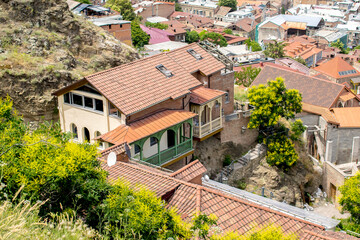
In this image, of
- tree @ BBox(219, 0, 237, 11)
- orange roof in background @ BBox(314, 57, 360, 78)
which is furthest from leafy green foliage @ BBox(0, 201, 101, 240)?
tree @ BBox(219, 0, 237, 11)

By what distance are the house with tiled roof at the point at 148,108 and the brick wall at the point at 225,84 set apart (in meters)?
1.19

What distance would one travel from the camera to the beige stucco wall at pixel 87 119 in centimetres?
2534

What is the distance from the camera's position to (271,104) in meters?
32.3

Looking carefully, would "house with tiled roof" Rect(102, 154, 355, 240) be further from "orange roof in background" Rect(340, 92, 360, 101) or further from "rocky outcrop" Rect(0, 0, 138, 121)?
"orange roof in background" Rect(340, 92, 360, 101)

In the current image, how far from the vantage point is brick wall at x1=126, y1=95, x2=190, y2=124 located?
25.1 m

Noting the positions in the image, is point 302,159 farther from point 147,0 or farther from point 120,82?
point 147,0

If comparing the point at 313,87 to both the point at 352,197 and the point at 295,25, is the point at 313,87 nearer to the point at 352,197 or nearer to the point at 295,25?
the point at 352,197

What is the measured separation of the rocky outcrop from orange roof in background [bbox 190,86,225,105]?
718 centimetres

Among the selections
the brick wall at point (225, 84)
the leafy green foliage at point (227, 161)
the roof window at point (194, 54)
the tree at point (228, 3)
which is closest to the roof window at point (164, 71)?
the roof window at point (194, 54)

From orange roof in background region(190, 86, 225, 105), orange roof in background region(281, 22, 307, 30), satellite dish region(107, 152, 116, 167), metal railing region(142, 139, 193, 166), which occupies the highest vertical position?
satellite dish region(107, 152, 116, 167)

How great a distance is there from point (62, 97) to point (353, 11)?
159 m

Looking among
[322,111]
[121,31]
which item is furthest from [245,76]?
[121,31]

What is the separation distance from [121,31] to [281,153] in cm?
2873

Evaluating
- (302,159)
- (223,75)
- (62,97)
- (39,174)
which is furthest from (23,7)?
(302,159)
